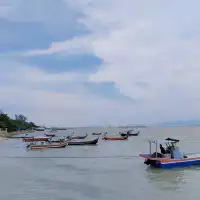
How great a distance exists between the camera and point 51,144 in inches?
1635

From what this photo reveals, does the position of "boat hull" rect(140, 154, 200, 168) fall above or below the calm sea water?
above

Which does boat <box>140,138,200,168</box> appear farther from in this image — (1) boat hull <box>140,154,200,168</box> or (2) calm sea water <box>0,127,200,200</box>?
(2) calm sea water <box>0,127,200,200</box>

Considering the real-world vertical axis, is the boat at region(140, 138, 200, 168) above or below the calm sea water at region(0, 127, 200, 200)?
above

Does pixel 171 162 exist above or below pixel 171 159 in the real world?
below

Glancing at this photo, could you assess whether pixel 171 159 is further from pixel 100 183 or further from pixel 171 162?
pixel 100 183

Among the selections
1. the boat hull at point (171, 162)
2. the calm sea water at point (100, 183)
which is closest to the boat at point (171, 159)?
the boat hull at point (171, 162)

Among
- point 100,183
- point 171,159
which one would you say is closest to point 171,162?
point 171,159

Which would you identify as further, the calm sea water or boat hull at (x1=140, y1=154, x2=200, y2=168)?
boat hull at (x1=140, y1=154, x2=200, y2=168)

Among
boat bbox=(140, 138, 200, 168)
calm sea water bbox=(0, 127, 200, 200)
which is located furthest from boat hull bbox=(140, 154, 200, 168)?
calm sea water bbox=(0, 127, 200, 200)

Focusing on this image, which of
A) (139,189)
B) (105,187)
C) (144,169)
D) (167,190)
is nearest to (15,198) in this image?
(105,187)

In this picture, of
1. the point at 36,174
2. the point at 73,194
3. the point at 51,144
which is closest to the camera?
the point at 73,194

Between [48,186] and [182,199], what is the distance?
5934 mm

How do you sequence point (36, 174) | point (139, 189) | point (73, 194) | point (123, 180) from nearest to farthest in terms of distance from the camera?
point (73, 194) < point (139, 189) < point (123, 180) < point (36, 174)

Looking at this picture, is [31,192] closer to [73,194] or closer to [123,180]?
[73,194]
